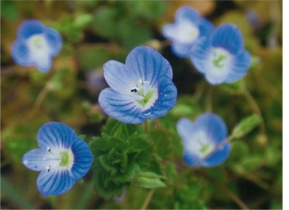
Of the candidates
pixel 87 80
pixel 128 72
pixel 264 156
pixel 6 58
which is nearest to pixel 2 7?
pixel 6 58

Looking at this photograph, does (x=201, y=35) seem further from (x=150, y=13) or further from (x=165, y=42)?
(x=150, y=13)

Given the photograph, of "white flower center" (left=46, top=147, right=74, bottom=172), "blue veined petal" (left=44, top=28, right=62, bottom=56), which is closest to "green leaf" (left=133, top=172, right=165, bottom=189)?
"white flower center" (left=46, top=147, right=74, bottom=172)

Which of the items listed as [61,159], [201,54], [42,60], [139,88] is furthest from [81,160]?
[42,60]

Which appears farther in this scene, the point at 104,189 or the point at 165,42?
the point at 165,42

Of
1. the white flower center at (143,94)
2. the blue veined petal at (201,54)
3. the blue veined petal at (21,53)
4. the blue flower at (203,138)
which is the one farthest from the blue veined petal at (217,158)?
the blue veined petal at (21,53)

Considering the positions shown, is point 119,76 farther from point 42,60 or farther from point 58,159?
point 42,60

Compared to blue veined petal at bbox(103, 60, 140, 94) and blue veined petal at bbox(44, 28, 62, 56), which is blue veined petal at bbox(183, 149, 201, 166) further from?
blue veined petal at bbox(44, 28, 62, 56)
